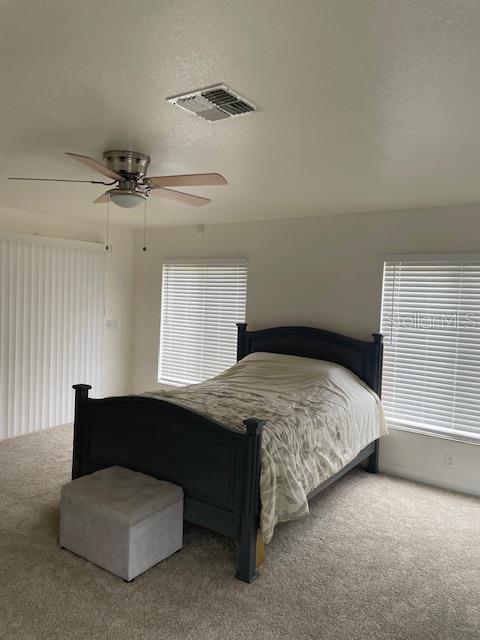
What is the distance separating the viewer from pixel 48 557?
269cm

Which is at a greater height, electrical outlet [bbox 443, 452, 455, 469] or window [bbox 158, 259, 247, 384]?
window [bbox 158, 259, 247, 384]

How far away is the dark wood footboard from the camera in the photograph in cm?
254

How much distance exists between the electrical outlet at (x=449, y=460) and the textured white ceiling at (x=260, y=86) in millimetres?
2163

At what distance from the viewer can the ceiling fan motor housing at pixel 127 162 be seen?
2770mm

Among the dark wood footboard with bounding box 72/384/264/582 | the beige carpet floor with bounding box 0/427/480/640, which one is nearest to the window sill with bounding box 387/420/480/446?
the beige carpet floor with bounding box 0/427/480/640

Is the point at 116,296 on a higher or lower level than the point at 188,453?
higher

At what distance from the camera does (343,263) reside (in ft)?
14.7

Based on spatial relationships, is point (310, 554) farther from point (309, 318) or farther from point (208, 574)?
point (309, 318)

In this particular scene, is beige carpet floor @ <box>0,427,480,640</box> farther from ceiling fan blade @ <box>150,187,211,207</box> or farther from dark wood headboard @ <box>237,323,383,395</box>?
ceiling fan blade @ <box>150,187,211,207</box>

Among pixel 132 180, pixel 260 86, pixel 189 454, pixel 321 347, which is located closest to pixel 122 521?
pixel 189 454

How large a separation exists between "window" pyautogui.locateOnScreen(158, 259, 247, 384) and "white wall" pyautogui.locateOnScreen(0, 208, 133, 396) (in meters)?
0.54

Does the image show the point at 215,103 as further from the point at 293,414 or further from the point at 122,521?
the point at 122,521

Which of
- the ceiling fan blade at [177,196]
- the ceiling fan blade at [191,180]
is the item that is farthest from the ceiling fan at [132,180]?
the ceiling fan blade at [177,196]

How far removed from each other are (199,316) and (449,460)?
308 cm
